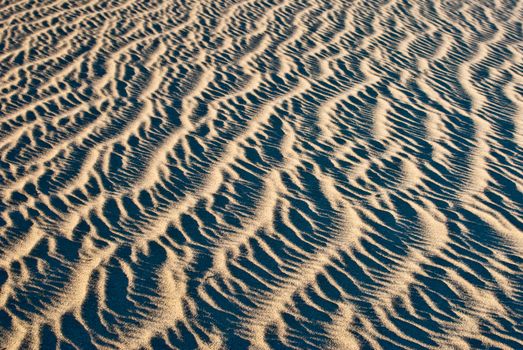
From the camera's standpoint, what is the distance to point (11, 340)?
3.59 meters

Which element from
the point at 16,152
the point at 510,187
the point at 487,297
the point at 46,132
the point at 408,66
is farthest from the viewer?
the point at 408,66

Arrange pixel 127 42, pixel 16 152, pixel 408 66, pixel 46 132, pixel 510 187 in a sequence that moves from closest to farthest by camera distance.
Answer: pixel 510 187
pixel 16 152
pixel 46 132
pixel 408 66
pixel 127 42

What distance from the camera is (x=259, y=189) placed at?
5.23 m

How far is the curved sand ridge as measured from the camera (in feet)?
12.5

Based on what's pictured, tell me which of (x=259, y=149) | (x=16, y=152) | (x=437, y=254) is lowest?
(x=16, y=152)

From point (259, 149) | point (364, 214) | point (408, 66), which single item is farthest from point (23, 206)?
point (408, 66)

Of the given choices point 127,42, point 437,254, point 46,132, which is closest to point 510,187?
point 437,254

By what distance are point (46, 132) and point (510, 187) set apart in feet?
13.9

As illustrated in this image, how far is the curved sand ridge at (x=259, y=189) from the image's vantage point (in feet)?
12.5

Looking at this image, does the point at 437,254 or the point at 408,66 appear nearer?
the point at 437,254

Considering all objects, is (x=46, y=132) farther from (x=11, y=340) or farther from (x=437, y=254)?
(x=437, y=254)

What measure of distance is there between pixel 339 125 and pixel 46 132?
2865 mm

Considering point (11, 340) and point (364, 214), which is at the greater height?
point (364, 214)

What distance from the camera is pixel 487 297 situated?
397 cm
